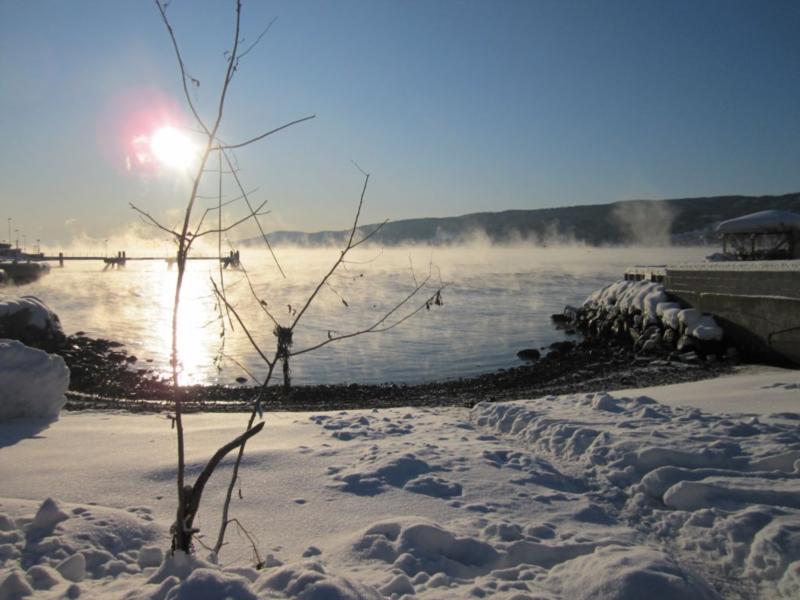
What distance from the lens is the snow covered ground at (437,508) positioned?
3279mm

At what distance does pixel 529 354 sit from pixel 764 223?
40.0ft

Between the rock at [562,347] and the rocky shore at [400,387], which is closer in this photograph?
the rocky shore at [400,387]

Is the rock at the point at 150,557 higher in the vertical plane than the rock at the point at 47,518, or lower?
lower

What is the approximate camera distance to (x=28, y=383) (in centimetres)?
754

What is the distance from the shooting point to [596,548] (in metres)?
3.94

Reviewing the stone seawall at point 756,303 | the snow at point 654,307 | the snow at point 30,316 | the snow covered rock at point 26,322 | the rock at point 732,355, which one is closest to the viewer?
the stone seawall at point 756,303

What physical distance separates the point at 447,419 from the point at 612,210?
185264mm

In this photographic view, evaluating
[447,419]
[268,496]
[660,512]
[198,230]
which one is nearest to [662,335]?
[447,419]

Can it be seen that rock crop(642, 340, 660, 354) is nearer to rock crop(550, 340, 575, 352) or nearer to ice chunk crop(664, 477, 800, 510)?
rock crop(550, 340, 575, 352)

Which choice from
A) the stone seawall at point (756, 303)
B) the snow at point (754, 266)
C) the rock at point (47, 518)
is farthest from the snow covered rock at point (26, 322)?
the snow at point (754, 266)

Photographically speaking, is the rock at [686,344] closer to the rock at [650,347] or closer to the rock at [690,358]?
the rock at [690,358]

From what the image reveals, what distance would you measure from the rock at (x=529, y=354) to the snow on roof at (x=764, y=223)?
10.5 meters

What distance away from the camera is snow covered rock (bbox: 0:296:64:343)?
69.2ft

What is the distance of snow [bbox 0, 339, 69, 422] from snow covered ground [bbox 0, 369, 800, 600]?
32cm
